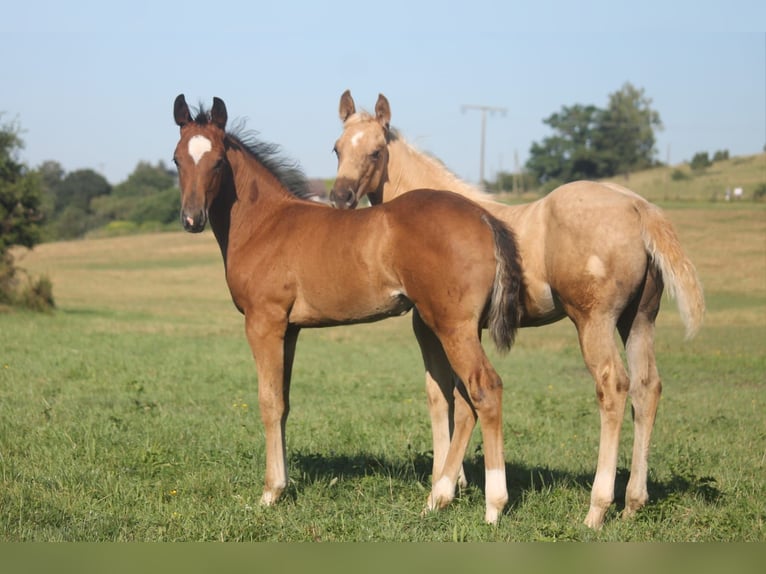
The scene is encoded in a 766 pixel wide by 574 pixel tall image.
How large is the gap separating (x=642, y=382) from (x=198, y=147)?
11.7ft

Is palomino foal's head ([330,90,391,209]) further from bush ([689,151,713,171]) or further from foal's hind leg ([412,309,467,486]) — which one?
bush ([689,151,713,171])

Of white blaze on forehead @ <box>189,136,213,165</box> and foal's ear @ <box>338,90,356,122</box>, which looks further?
foal's ear @ <box>338,90,356,122</box>

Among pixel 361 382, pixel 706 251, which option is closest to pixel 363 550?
pixel 361 382

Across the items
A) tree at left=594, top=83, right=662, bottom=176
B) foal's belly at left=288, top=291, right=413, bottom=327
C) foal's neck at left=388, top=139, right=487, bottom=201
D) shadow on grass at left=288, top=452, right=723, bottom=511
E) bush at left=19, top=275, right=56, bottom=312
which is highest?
tree at left=594, top=83, right=662, bottom=176

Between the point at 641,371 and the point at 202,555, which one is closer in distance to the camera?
the point at 202,555

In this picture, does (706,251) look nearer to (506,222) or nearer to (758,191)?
(758,191)

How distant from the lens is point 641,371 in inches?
242

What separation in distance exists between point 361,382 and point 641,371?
7.73m

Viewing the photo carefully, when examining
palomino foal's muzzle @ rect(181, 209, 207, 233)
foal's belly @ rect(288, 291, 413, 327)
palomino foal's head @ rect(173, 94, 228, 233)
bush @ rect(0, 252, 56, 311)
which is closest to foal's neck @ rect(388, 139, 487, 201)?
palomino foal's head @ rect(173, 94, 228, 233)

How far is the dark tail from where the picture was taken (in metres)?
5.57

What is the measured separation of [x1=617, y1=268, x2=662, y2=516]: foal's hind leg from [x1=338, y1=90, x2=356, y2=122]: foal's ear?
313 centimetres

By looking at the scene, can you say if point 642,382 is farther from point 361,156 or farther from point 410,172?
point 361,156

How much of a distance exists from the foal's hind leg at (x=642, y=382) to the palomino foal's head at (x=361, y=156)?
7.99 feet

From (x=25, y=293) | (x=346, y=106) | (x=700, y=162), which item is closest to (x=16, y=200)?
(x=25, y=293)
